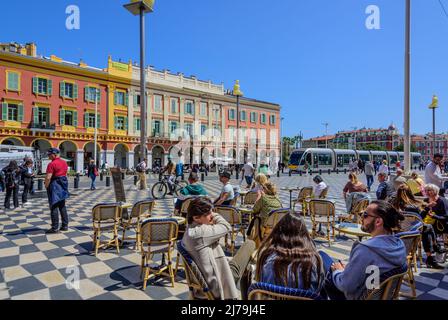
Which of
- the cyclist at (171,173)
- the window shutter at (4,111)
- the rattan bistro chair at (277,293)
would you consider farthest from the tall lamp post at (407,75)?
the window shutter at (4,111)

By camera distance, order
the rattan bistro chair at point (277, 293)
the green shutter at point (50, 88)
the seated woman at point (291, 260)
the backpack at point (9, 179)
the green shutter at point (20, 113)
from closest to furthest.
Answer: the rattan bistro chair at point (277, 293)
the seated woman at point (291, 260)
the backpack at point (9, 179)
the green shutter at point (20, 113)
the green shutter at point (50, 88)

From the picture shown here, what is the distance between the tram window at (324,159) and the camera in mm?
34963

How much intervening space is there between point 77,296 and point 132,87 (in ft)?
115

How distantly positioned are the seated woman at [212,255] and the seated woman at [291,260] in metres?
0.56

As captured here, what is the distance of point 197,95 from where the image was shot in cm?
4138

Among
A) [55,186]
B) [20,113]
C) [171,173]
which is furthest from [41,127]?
[55,186]

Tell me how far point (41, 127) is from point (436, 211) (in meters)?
32.4

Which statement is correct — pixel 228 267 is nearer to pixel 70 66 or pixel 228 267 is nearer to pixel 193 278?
pixel 193 278

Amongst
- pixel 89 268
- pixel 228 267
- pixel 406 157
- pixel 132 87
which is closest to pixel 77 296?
pixel 89 268

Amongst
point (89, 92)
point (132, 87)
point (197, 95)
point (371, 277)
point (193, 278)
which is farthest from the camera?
point (197, 95)

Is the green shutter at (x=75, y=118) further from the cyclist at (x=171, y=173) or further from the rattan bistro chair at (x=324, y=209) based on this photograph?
the rattan bistro chair at (x=324, y=209)

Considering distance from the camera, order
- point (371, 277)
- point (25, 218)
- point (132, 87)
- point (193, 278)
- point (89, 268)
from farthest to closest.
→ point (132, 87)
point (25, 218)
point (89, 268)
point (193, 278)
point (371, 277)

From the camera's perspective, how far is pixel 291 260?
77.5 inches

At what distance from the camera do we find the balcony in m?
28.2
